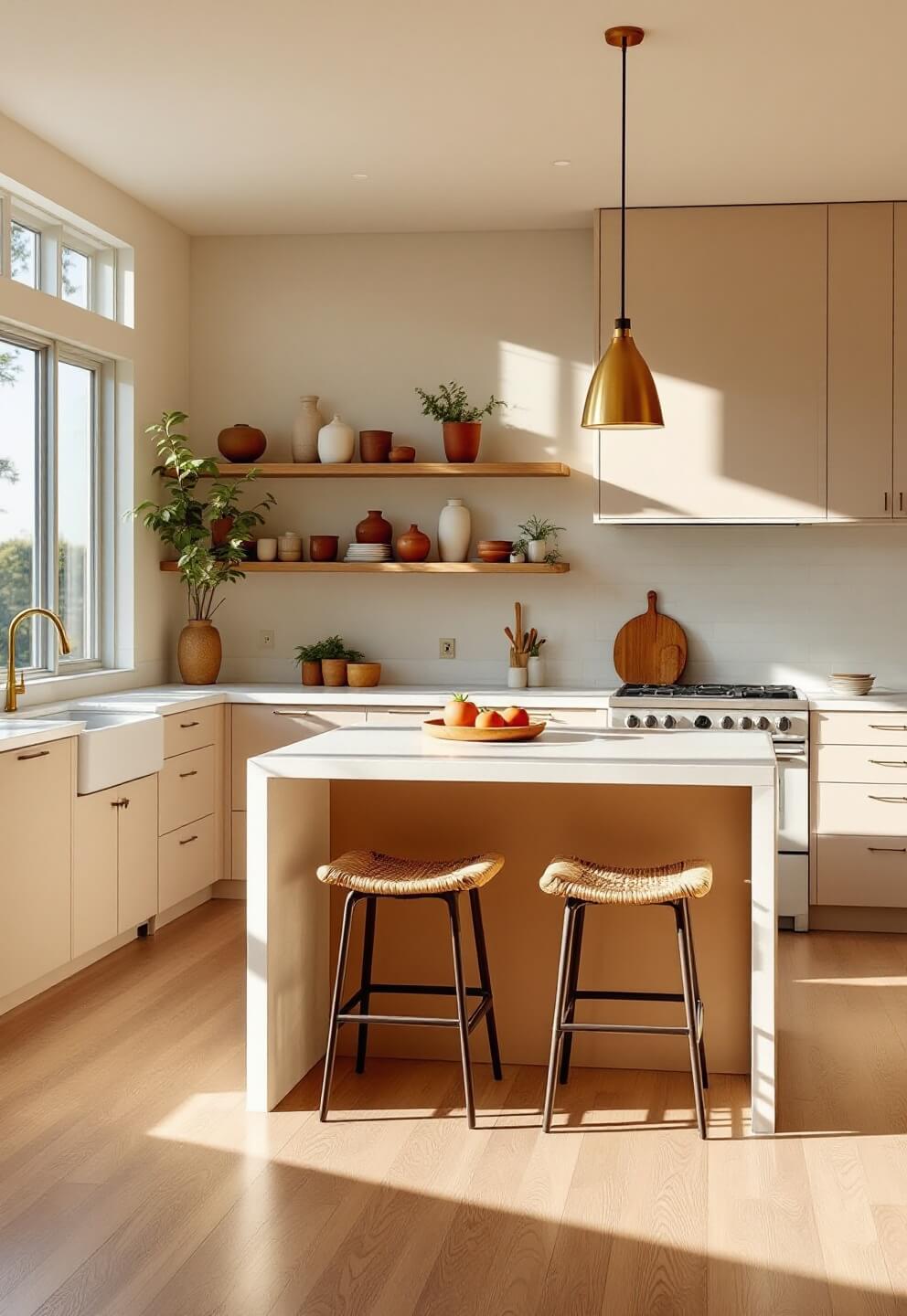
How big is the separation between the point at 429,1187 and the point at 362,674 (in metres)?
3.21

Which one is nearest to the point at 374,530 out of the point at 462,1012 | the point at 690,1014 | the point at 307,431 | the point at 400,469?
the point at 400,469

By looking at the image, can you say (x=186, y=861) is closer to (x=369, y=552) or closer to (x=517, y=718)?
(x=369, y=552)

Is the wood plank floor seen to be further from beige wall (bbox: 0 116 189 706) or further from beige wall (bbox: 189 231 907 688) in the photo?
beige wall (bbox: 189 231 907 688)

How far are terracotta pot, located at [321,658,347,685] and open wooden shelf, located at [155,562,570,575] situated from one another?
407 mm

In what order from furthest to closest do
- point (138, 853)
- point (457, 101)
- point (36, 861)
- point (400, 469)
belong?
point (400, 469) < point (138, 853) < point (457, 101) < point (36, 861)

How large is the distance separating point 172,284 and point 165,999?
3.34 m

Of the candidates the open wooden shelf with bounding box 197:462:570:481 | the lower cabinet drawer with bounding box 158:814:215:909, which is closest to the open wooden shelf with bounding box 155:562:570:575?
the open wooden shelf with bounding box 197:462:570:481

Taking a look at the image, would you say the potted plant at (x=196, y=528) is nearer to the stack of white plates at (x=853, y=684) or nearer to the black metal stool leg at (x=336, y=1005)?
the stack of white plates at (x=853, y=684)

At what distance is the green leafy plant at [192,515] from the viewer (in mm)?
5832

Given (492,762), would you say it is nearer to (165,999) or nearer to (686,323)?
(165,999)

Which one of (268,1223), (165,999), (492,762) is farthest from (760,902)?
(165,999)

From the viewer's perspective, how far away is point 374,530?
6066mm

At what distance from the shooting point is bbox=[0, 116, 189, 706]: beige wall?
4922 mm

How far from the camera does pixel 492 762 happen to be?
3.33 meters
